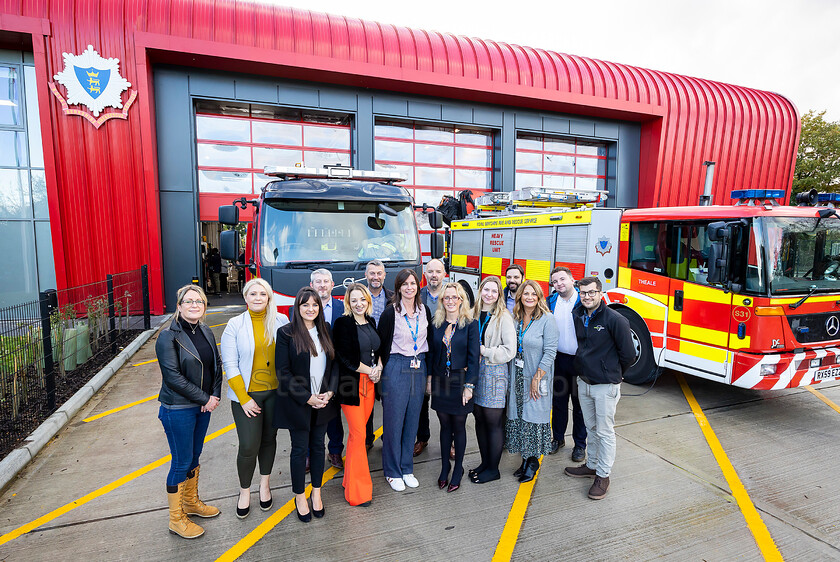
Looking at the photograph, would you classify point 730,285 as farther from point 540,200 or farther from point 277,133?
point 277,133

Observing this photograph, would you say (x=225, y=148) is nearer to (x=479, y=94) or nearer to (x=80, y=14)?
(x=80, y=14)

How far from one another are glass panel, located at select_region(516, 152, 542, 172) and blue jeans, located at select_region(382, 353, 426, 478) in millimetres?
14262

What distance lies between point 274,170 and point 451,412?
4.78 m

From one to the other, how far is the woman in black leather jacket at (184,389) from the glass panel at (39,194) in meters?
12.4

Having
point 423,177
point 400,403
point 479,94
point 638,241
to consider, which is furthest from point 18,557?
point 479,94

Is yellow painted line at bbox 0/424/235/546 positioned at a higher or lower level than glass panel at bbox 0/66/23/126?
lower

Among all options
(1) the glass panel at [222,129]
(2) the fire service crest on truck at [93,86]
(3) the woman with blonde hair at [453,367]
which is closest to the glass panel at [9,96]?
(2) the fire service crest on truck at [93,86]

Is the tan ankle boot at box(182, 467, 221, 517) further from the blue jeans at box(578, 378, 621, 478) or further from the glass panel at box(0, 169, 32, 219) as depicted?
the glass panel at box(0, 169, 32, 219)

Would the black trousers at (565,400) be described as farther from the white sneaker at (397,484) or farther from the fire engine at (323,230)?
the fire engine at (323,230)

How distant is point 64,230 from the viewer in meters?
11.5

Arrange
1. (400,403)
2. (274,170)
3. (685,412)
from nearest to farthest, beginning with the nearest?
(400,403), (685,412), (274,170)

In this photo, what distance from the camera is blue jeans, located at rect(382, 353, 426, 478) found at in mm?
3719

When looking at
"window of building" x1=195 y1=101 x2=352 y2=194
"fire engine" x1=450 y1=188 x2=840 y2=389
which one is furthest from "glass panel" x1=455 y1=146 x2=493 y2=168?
"fire engine" x1=450 y1=188 x2=840 y2=389

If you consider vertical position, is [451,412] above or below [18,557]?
above
